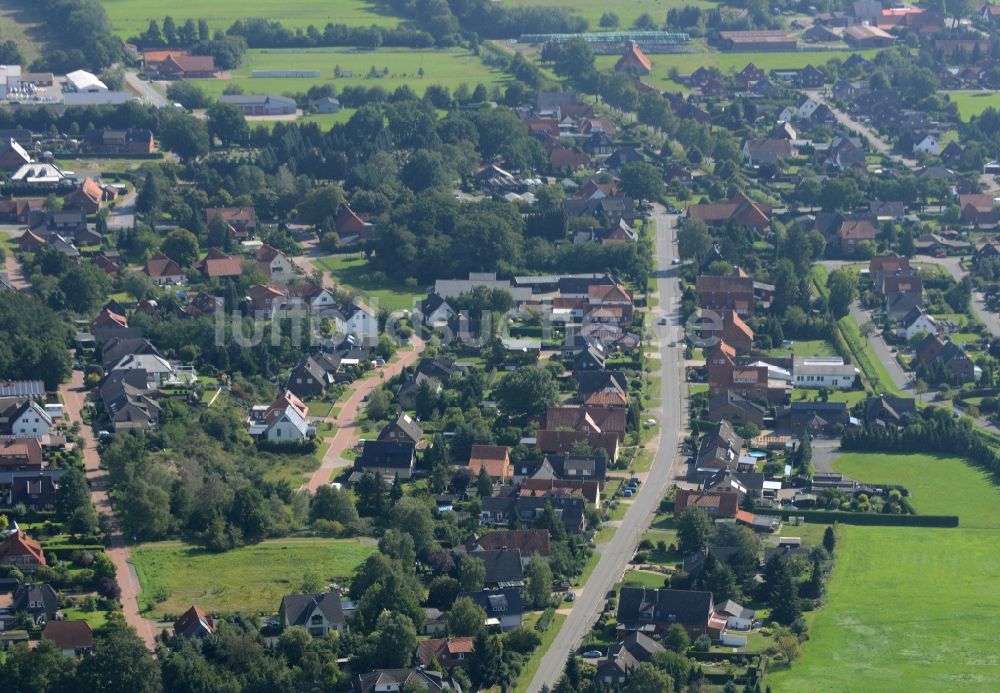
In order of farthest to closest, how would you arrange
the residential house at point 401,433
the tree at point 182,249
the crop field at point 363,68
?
the crop field at point 363,68
the tree at point 182,249
the residential house at point 401,433

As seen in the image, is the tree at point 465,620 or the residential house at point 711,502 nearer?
the tree at point 465,620

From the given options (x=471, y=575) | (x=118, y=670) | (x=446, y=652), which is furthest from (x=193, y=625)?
(x=471, y=575)

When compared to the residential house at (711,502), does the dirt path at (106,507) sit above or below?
below

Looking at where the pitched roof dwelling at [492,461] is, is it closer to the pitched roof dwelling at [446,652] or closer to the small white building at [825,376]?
the pitched roof dwelling at [446,652]

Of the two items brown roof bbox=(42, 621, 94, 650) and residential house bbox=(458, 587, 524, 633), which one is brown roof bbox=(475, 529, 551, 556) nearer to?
residential house bbox=(458, 587, 524, 633)

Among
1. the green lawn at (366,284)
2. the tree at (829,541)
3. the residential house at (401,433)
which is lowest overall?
the tree at (829,541)

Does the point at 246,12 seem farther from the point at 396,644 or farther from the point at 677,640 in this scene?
the point at 396,644

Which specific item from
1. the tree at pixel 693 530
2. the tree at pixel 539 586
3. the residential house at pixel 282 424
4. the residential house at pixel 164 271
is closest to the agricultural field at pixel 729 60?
the residential house at pixel 164 271
